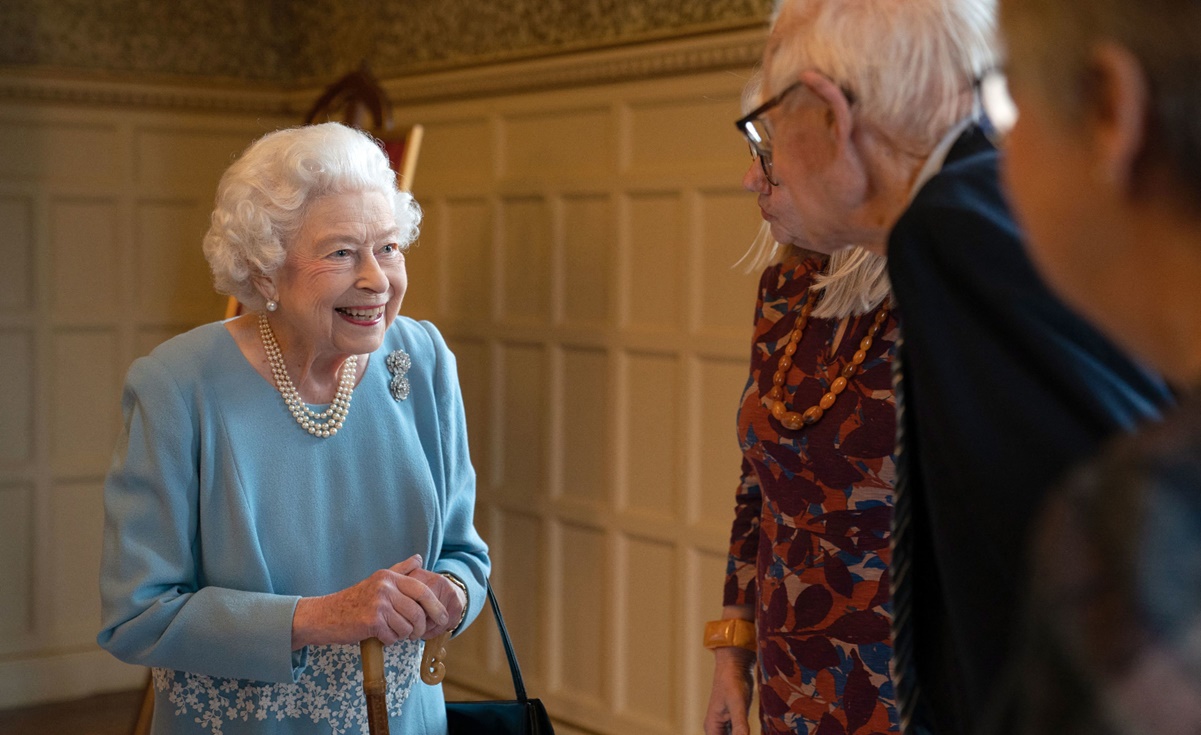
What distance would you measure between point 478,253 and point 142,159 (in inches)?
59.4

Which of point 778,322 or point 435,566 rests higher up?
point 778,322

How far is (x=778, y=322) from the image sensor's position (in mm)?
1698

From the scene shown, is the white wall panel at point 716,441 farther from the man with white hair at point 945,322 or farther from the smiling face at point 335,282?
the man with white hair at point 945,322

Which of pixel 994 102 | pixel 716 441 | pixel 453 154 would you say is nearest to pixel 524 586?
pixel 716 441

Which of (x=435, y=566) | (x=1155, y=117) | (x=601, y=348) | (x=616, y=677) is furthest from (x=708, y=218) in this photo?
(x=1155, y=117)

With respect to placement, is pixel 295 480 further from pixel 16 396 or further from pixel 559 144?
pixel 16 396

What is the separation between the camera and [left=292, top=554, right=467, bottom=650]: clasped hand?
1.73 m

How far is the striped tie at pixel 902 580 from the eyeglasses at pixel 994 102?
0.68 ft

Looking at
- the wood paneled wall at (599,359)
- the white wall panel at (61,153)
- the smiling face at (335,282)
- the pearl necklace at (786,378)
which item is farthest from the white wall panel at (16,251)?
the pearl necklace at (786,378)

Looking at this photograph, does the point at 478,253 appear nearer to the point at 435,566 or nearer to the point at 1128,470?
the point at 435,566

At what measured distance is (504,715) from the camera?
6.19ft

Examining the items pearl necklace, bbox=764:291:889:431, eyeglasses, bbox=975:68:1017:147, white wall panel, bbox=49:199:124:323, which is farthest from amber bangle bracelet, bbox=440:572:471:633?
white wall panel, bbox=49:199:124:323

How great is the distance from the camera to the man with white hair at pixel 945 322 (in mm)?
882

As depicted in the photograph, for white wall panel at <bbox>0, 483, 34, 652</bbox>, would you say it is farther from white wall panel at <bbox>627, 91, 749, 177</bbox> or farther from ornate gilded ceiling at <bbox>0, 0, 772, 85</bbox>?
Answer: white wall panel at <bbox>627, 91, 749, 177</bbox>
